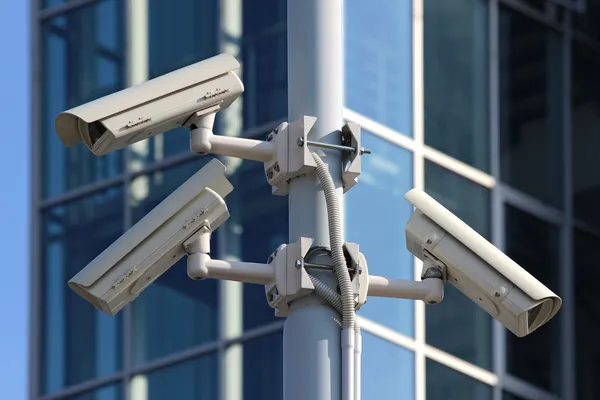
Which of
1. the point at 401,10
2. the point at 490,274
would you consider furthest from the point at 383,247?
the point at 490,274

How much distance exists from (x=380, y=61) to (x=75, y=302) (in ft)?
13.3

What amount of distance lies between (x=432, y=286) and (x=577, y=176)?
12.0 m

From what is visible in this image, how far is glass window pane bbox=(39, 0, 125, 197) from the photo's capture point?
17.6 metres

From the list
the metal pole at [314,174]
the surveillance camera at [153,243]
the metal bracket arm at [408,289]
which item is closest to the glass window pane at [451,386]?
the metal bracket arm at [408,289]

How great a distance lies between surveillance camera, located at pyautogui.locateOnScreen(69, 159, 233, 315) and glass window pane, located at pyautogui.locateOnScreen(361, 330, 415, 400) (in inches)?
321

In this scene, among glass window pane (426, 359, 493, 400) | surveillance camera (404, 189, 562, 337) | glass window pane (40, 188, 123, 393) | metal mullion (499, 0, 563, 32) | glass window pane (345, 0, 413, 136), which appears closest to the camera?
surveillance camera (404, 189, 562, 337)

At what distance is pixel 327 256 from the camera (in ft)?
20.9

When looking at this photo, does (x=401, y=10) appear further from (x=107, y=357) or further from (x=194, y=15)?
(x=107, y=357)

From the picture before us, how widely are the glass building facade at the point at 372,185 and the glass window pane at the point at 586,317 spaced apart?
0.9 inches

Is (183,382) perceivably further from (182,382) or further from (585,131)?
(585,131)

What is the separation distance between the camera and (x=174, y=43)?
1709 centimetres

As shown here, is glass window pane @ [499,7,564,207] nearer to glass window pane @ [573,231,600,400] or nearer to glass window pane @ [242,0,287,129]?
glass window pane @ [573,231,600,400]

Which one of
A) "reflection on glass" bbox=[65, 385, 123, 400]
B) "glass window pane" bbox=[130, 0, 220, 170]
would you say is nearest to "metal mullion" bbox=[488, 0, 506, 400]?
"glass window pane" bbox=[130, 0, 220, 170]

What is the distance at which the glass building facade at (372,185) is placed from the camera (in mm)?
15516
